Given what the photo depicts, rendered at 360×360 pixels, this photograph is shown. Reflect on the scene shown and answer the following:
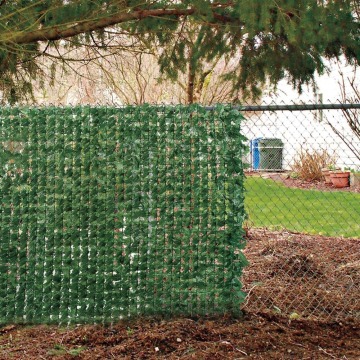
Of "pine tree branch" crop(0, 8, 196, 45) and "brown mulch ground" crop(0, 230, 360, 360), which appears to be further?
"pine tree branch" crop(0, 8, 196, 45)

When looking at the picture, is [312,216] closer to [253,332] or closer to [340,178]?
[340,178]

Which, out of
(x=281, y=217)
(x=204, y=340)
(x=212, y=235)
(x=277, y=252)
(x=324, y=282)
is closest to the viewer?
(x=204, y=340)

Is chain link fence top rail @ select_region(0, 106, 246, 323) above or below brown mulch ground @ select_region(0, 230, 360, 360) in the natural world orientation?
above

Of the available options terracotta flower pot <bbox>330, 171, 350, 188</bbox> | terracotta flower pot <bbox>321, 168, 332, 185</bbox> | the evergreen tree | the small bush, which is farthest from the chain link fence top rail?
the small bush

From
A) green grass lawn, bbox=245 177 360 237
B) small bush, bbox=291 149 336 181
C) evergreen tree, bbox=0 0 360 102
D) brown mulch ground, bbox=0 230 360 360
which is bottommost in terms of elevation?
brown mulch ground, bbox=0 230 360 360

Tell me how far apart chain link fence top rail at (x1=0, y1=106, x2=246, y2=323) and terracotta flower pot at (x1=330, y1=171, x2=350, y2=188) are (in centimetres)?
867

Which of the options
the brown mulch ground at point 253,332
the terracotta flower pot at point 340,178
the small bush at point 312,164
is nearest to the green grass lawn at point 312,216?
the terracotta flower pot at point 340,178

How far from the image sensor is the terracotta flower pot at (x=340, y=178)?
12.6 m

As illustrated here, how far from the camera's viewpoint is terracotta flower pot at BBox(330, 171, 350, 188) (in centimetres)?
1260

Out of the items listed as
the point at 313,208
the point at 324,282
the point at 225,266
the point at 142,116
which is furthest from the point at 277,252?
the point at 313,208

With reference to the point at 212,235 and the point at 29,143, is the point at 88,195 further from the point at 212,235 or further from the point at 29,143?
the point at 212,235

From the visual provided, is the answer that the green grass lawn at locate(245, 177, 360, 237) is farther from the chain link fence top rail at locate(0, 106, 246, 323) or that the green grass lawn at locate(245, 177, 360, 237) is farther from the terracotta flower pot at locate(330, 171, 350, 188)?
the chain link fence top rail at locate(0, 106, 246, 323)

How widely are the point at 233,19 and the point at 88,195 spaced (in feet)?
10.5

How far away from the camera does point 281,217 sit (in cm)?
957
